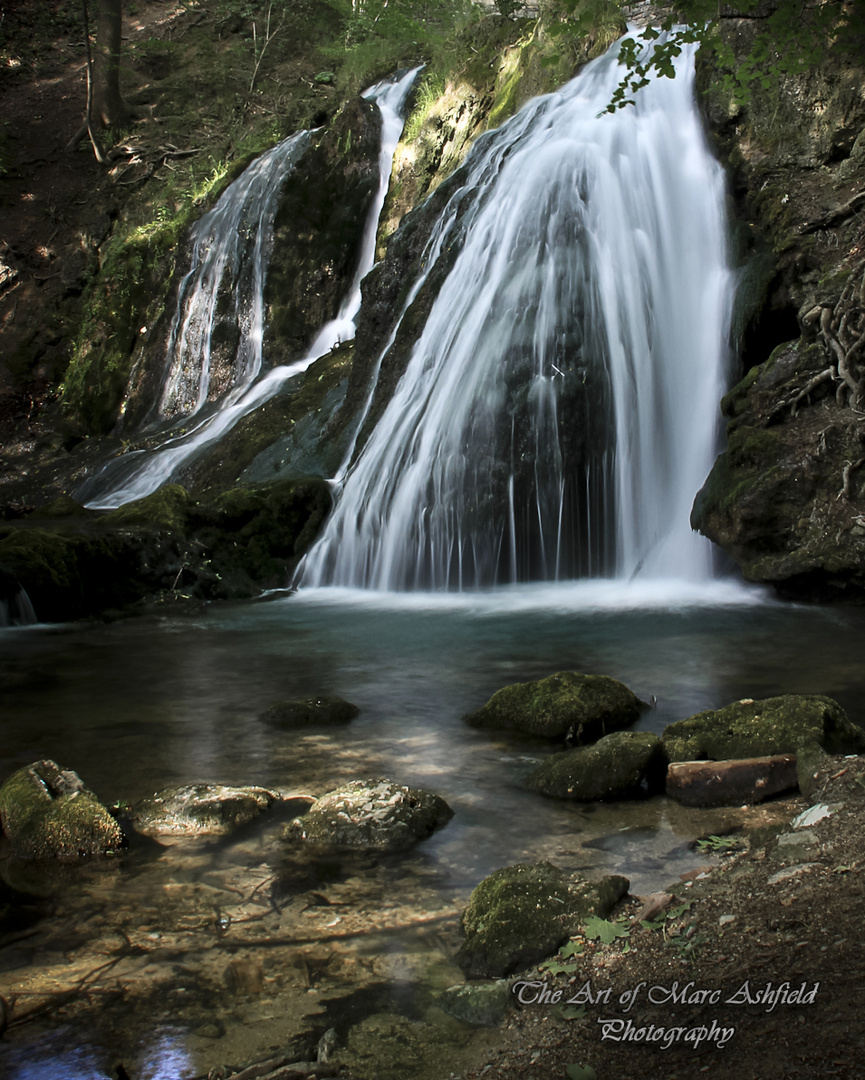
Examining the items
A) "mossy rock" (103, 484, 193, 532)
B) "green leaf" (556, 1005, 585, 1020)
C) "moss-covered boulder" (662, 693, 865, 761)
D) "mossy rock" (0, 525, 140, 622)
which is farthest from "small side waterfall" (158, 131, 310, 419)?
"green leaf" (556, 1005, 585, 1020)

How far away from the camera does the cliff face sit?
331 inches

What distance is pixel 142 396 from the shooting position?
63.8 ft

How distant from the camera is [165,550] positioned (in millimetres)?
10266

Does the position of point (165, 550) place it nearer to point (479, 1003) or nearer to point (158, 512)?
point (158, 512)

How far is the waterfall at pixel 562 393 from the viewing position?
405 inches

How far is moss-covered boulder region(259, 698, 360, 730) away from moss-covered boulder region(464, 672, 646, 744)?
772mm

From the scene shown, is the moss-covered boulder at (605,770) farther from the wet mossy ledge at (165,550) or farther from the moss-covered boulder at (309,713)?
the wet mossy ledge at (165,550)

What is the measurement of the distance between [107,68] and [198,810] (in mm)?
25588

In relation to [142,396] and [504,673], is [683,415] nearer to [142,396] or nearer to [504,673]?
[504,673]

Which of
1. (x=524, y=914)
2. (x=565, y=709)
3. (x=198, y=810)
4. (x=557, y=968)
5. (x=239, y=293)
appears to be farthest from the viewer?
(x=239, y=293)

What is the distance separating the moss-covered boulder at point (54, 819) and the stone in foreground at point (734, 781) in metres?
2.38

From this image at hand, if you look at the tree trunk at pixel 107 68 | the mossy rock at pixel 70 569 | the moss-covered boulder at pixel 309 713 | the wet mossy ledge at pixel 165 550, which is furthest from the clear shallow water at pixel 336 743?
the tree trunk at pixel 107 68

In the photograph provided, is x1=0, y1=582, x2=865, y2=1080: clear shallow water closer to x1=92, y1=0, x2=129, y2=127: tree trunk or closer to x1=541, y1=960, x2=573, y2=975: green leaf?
x1=541, y1=960, x2=573, y2=975: green leaf

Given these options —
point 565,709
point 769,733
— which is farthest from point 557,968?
point 565,709
